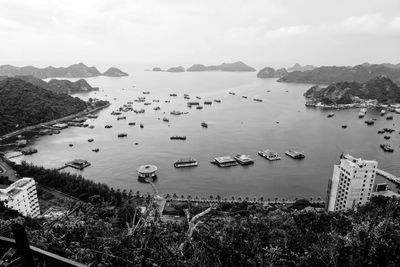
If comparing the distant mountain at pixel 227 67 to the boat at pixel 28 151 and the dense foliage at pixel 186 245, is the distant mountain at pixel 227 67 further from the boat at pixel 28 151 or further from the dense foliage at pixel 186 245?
the dense foliage at pixel 186 245

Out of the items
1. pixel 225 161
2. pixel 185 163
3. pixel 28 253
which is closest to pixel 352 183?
pixel 225 161

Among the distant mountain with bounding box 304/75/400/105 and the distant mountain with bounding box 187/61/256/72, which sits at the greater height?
the distant mountain with bounding box 187/61/256/72

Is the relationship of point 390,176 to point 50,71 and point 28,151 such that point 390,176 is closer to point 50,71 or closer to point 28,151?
point 28,151

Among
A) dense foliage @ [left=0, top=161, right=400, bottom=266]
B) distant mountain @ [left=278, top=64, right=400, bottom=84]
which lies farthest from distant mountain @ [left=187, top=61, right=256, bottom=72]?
dense foliage @ [left=0, top=161, right=400, bottom=266]

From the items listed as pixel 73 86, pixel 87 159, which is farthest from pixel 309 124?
pixel 73 86

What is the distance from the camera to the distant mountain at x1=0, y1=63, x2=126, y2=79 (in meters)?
67.0

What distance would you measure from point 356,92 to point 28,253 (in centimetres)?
4326

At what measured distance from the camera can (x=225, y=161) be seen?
49.2 feet

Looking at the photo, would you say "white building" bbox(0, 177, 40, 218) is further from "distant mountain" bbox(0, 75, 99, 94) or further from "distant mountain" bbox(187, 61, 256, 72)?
"distant mountain" bbox(187, 61, 256, 72)

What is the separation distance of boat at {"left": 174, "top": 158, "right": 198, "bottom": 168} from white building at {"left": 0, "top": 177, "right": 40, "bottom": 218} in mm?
6537

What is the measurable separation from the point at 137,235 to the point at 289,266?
137 cm

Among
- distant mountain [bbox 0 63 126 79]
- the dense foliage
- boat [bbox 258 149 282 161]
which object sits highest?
the dense foliage

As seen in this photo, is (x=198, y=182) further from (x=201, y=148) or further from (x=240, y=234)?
(x=240, y=234)

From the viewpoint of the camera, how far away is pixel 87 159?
1609 centimetres
